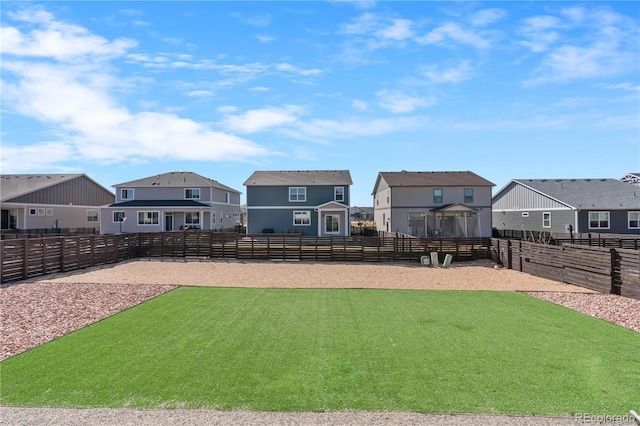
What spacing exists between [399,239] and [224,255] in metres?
10.1

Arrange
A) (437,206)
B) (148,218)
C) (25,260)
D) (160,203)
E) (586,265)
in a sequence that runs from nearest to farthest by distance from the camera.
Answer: (586,265) → (25,260) → (437,206) → (148,218) → (160,203)

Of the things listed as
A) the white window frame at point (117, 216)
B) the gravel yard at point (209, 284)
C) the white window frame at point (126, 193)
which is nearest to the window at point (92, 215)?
the white window frame at point (126, 193)

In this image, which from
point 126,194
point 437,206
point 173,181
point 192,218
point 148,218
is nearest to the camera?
point 437,206

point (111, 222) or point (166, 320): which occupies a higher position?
point (111, 222)

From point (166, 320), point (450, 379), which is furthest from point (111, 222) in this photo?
point (450, 379)

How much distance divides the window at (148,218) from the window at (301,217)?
1317 cm

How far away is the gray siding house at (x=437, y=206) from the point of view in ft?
109

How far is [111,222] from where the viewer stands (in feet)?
116

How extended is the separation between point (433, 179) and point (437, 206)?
2750 mm

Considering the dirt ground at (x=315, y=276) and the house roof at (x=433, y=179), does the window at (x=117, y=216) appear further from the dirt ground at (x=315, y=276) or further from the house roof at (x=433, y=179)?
the house roof at (x=433, y=179)

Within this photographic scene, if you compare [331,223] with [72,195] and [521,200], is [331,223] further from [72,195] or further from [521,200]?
[72,195]

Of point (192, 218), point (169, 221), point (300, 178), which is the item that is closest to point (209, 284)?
point (300, 178)

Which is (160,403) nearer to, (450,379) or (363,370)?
(363,370)

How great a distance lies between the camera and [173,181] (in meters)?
37.9
